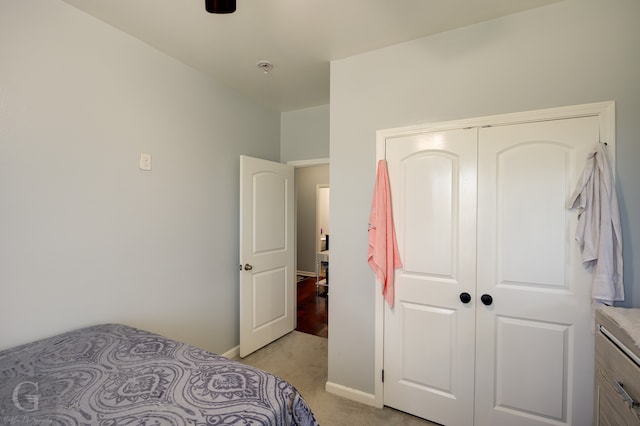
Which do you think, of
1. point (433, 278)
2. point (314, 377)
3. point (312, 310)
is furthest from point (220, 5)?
point (312, 310)

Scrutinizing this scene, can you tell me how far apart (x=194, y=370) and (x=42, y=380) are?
0.59 meters

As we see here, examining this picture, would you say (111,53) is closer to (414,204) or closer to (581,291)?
(414,204)

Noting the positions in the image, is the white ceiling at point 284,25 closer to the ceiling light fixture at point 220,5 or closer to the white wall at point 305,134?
the ceiling light fixture at point 220,5

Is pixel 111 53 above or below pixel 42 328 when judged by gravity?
above

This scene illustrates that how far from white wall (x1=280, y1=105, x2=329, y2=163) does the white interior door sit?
0.24m

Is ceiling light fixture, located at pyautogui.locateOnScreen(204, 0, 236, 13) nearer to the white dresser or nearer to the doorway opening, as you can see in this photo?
the white dresser

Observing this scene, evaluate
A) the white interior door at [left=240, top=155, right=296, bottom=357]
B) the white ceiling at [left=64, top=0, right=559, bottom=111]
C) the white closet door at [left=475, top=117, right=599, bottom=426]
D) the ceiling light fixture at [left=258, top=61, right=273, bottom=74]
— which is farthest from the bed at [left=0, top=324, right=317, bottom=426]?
the ceiling light fixture at [left=258, top=61, right=273, bottom=74]

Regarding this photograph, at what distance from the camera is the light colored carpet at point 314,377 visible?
6.54ft

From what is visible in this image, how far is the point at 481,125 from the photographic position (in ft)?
5.94

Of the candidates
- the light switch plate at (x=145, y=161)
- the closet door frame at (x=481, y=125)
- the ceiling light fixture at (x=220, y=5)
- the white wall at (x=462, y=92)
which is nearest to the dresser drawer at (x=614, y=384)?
the white wall at (x=462, y=92)

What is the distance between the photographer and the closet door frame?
5.06 feet

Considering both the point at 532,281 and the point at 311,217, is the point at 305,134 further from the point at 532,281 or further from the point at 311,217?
the point at 311,217

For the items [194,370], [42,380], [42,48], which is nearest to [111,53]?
[42,48]

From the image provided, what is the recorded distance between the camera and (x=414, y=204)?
2008mm
